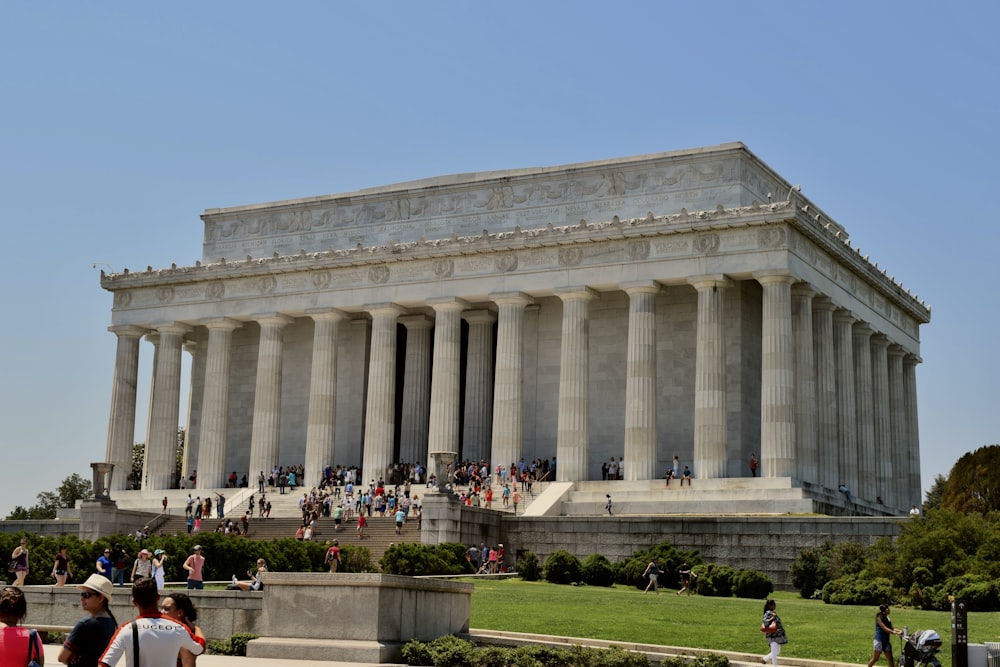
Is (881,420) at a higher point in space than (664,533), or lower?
higher

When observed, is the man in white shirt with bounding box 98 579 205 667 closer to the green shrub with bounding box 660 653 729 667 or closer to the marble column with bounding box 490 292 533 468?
the green shrub with bounding box 660 653 729 667

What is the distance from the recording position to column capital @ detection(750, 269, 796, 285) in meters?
54.9

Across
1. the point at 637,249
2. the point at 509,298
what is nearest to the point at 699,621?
the point at 637,249

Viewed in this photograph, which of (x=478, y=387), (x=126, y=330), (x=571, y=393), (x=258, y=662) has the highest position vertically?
(x=126, y=330)

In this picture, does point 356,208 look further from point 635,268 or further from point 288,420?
point 635,268

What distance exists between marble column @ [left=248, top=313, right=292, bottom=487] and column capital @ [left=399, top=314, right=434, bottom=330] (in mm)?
5669

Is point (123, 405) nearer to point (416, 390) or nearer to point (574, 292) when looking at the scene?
point (416, 390)

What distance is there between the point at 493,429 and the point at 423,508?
1276 cm

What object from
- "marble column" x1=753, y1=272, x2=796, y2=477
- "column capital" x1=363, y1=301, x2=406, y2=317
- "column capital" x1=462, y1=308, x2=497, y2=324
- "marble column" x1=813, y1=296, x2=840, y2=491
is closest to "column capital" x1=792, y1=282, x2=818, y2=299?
"marble column" x1=753, y1=272, x2=796, y2=477

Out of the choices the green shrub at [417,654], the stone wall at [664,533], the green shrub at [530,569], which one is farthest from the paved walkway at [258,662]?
the stone wall at [664,533]

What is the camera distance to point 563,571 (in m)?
42.7

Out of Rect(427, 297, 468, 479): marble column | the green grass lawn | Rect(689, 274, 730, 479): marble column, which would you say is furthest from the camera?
Rect(427, 297, 468, 479): marble column

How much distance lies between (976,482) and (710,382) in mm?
27396

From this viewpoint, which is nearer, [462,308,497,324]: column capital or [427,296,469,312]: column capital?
[427,296,469,312]: column capital
